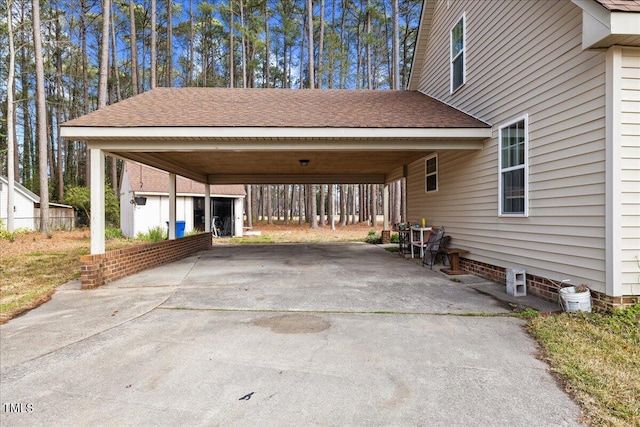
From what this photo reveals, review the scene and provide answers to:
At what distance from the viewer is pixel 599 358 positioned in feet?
9.21

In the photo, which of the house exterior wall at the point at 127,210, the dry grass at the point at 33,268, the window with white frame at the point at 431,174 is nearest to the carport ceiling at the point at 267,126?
the window with white frame at the point at 431,174

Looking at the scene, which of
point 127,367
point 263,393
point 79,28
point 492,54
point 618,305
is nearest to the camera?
point 263,393

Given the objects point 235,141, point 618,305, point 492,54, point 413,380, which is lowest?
point 413,380

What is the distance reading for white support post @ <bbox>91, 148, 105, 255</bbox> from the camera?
5953 mm

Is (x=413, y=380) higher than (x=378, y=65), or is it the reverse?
(x=378, y=65)

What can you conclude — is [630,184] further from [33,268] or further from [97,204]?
[33,268]

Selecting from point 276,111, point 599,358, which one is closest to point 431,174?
point 276,111

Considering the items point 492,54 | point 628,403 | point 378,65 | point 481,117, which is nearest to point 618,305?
point 628,403

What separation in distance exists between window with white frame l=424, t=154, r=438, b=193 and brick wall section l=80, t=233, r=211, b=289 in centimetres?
716

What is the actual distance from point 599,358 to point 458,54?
22.6 feet

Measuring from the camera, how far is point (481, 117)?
6.62 metres

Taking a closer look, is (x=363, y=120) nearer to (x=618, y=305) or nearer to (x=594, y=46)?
(x=594, y=46)

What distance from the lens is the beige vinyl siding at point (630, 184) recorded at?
12.1 ft

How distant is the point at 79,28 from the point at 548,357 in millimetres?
29630
